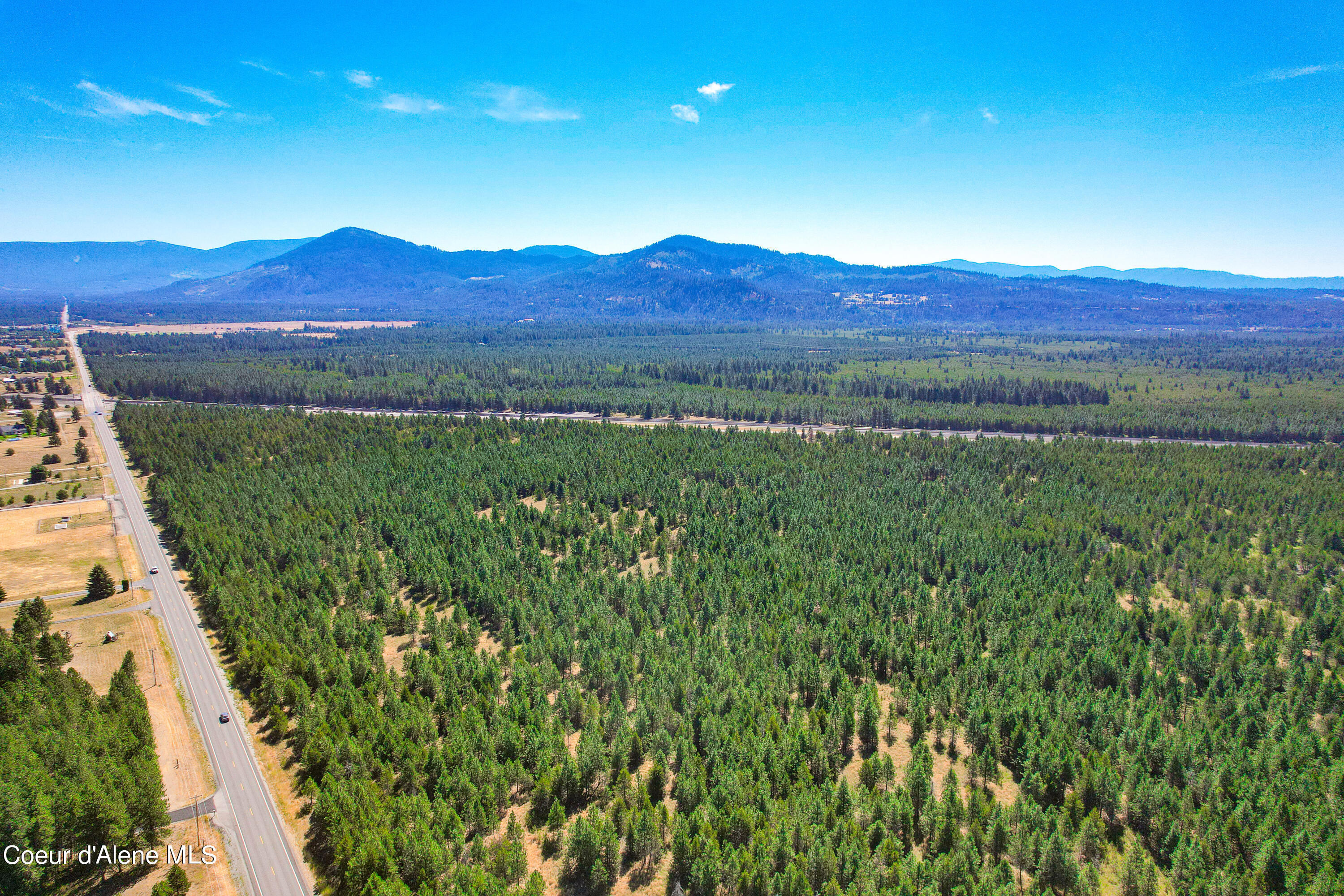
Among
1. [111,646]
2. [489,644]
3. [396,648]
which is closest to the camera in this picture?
[111,646]

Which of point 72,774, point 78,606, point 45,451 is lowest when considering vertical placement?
point 78,606

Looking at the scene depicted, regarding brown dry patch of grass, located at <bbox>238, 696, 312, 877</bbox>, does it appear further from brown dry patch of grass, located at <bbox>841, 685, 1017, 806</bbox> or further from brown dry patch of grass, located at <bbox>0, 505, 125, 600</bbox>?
brown dry patch of grass, located at <bbox>0, 505, 125, 600</bbox>

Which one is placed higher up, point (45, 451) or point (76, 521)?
point (45, 451)

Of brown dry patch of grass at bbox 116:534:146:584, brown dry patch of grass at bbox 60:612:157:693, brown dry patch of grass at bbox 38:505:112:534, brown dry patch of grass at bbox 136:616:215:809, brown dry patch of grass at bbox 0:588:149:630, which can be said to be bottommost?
brown dry patch of grass at bbox 136:616:215:809

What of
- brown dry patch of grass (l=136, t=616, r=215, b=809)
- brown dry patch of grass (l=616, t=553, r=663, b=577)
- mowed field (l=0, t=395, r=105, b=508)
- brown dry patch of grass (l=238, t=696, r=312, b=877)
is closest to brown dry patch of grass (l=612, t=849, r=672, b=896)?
brown dry patch of grass (l=238, t=696, r=312, b=877)

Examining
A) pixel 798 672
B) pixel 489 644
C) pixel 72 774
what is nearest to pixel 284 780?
pixel 72 774

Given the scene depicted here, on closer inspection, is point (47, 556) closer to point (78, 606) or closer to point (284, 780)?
point (78, 606)

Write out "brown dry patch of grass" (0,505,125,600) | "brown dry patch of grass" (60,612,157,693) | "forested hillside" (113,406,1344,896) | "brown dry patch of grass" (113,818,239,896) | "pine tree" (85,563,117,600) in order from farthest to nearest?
1. "brown dry patch of grass" (0,505,125,600)
2. "pine tree" (85,563,117,600)
3. "brown dry patch of grass" (60,612,157,693)
4. "forested hillside" (113,406,1344,896)
5. "brown dry patch of grass" (113,818,239,896)
